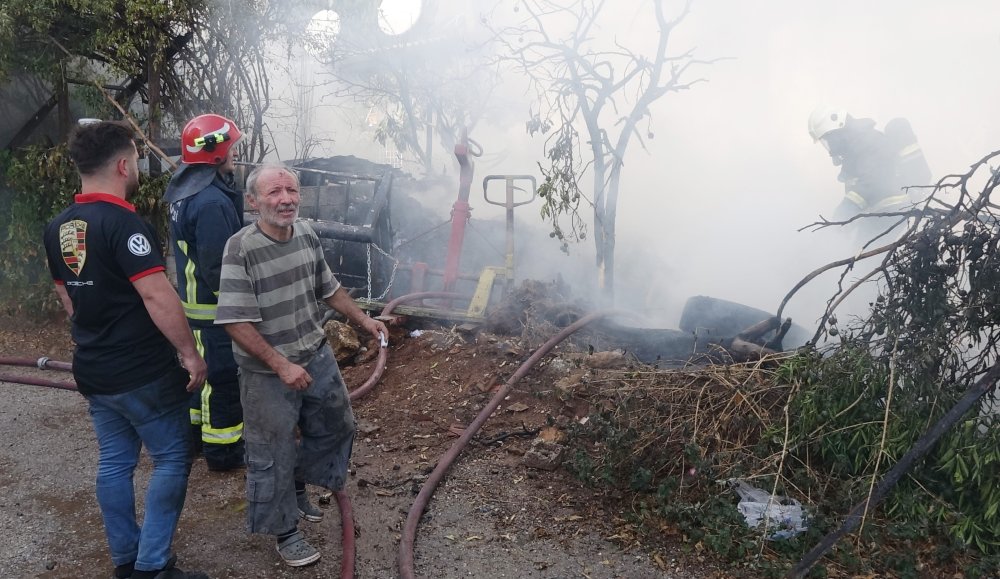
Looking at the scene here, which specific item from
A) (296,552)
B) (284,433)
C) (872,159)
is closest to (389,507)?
(296,552)

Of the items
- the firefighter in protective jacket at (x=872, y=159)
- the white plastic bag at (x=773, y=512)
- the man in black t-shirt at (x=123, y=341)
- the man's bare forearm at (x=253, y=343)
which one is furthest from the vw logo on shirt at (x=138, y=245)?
the firefighter in protective jacket at (x=872, y=159)

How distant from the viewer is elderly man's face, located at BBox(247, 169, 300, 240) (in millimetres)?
3104

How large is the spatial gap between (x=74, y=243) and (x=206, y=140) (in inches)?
44.4

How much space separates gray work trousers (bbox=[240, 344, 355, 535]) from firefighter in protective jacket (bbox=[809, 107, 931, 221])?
5.99m

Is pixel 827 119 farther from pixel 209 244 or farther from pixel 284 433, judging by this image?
pixel 284 433

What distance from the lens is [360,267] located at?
7281 millimetres

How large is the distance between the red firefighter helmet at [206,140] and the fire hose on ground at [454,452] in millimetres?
2106

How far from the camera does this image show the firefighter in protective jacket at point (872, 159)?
7094 mm

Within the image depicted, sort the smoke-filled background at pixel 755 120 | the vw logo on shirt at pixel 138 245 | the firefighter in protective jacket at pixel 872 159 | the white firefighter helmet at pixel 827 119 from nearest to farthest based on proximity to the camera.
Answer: the vw logo on shirt at pixel 138 245, the firefighter in protective jacket at pixel 872 159, the white firefighter helmet at pixel 827 119, the smoke-filled background at pixel 755 120

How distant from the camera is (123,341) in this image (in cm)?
296

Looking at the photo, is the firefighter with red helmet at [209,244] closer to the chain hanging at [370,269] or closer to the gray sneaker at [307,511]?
the gray sneaker at [307,511]

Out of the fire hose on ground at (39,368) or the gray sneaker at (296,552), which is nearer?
the gray sneaker at (296,552)

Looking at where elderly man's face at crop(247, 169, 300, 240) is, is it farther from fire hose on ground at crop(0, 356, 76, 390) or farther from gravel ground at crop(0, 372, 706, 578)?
fire hose on ground at crop(0, 356, 76, 390)

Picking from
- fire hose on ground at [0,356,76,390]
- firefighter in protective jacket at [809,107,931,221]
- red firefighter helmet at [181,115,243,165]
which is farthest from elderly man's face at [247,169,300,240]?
firefighter in protective jacket at [809,107,931,221]
